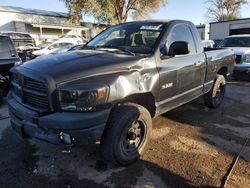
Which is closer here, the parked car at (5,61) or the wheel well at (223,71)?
the wheel well at (223,71)

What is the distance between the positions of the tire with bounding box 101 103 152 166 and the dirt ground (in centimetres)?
18

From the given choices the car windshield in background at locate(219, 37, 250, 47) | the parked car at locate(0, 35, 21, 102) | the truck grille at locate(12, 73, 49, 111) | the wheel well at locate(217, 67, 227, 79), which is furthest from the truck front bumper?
the car windshield in background at locate(219, 37, 250, 47)

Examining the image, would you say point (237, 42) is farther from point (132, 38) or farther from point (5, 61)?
point (5, 61)

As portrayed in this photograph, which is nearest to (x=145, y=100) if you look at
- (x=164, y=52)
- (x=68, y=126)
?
(x=164, y=52)

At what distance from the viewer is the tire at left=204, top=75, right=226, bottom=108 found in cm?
581

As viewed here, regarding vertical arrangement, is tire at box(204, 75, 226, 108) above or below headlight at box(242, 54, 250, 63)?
below

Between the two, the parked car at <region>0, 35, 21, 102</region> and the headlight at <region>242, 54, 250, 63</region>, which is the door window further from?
the headlight at <region>242, 54, 250, 63</region>

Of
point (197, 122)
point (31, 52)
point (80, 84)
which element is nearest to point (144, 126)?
point (80, 84)

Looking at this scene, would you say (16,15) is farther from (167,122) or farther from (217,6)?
(217,6)

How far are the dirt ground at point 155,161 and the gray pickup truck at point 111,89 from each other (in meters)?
0.30

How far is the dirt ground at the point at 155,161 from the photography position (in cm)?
321

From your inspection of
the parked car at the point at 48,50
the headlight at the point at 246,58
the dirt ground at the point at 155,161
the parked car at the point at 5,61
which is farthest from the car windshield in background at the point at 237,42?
the parked car at the point at 48,50

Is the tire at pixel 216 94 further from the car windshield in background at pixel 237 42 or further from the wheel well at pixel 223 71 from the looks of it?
the car windshield in background at pixel 237 42

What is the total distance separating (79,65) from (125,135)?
3.52 ft
